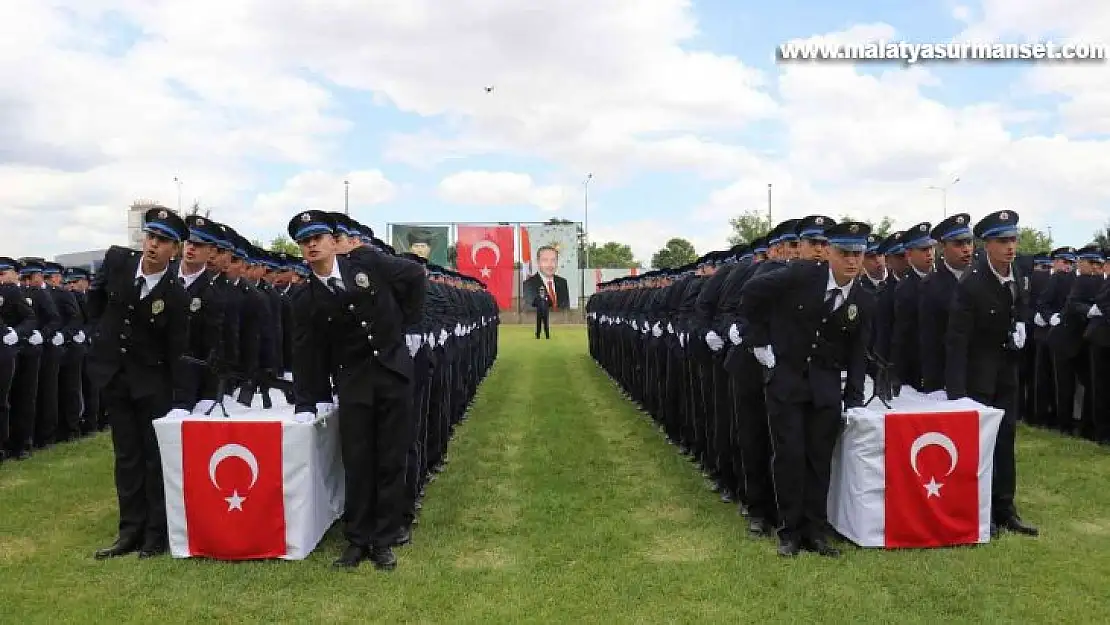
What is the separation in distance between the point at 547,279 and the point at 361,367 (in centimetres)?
3654

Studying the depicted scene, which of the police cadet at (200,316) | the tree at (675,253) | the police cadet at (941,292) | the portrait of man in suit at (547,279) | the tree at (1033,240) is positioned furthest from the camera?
the tree at (675,253)

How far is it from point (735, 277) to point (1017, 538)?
2597 millimetres

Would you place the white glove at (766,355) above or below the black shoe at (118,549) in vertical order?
above

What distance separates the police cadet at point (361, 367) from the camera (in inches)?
201

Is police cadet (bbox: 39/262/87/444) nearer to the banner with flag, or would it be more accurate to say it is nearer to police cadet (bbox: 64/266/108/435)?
police cadet (bbox: 64/266/108/435)

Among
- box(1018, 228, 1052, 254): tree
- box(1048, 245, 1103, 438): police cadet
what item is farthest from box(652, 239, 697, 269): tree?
box(1048, 245, 1103, 438): police cadet

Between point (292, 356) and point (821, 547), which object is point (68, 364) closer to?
point (292, 356)

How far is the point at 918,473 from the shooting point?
5223mm

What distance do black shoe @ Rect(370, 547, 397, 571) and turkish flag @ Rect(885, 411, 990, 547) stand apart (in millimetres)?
3094

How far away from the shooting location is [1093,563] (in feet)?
16.0

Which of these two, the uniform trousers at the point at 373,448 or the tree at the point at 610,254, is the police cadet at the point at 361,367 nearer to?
the uniform trousers at the point at 373,448

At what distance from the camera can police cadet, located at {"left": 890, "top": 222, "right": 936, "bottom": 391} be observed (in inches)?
279

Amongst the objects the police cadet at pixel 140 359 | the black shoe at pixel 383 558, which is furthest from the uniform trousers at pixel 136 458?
the black shoe at pixel 383 558

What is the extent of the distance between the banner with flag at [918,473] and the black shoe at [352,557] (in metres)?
3.11
